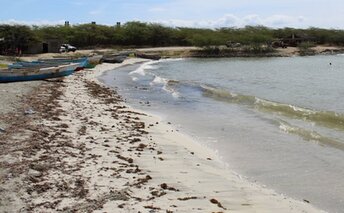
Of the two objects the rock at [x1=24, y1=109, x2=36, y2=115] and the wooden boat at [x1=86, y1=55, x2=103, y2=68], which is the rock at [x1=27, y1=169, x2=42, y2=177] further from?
the wooden boat at [x1=86, y1=55, x2=103, y2=68]

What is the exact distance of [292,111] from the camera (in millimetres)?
23422

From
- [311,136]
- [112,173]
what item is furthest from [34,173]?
[311,136]

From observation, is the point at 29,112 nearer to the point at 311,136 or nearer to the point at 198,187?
the point at 198,187

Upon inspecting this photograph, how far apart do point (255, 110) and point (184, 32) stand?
9556 centimetres

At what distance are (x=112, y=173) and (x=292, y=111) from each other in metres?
15.6

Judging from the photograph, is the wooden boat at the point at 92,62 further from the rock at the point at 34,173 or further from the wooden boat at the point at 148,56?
the rock at the point at 34,173

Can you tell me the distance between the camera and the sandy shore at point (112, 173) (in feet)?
26.9

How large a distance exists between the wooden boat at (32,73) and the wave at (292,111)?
11048 millimetres

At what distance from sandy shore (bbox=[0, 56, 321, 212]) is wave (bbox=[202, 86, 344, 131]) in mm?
8002

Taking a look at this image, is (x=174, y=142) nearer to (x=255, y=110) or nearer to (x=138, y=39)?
(x=255, y=110)

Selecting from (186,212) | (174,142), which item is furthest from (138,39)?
(186,212)

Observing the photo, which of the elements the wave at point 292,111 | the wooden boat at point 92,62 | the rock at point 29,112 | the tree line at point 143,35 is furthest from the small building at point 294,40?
the rock at point 29,112

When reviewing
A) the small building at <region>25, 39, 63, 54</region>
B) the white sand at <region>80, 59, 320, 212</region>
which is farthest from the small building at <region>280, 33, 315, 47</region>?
the white sand at <region>80, 59, 320, 212</region>

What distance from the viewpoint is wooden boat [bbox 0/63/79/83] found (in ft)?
89.7
